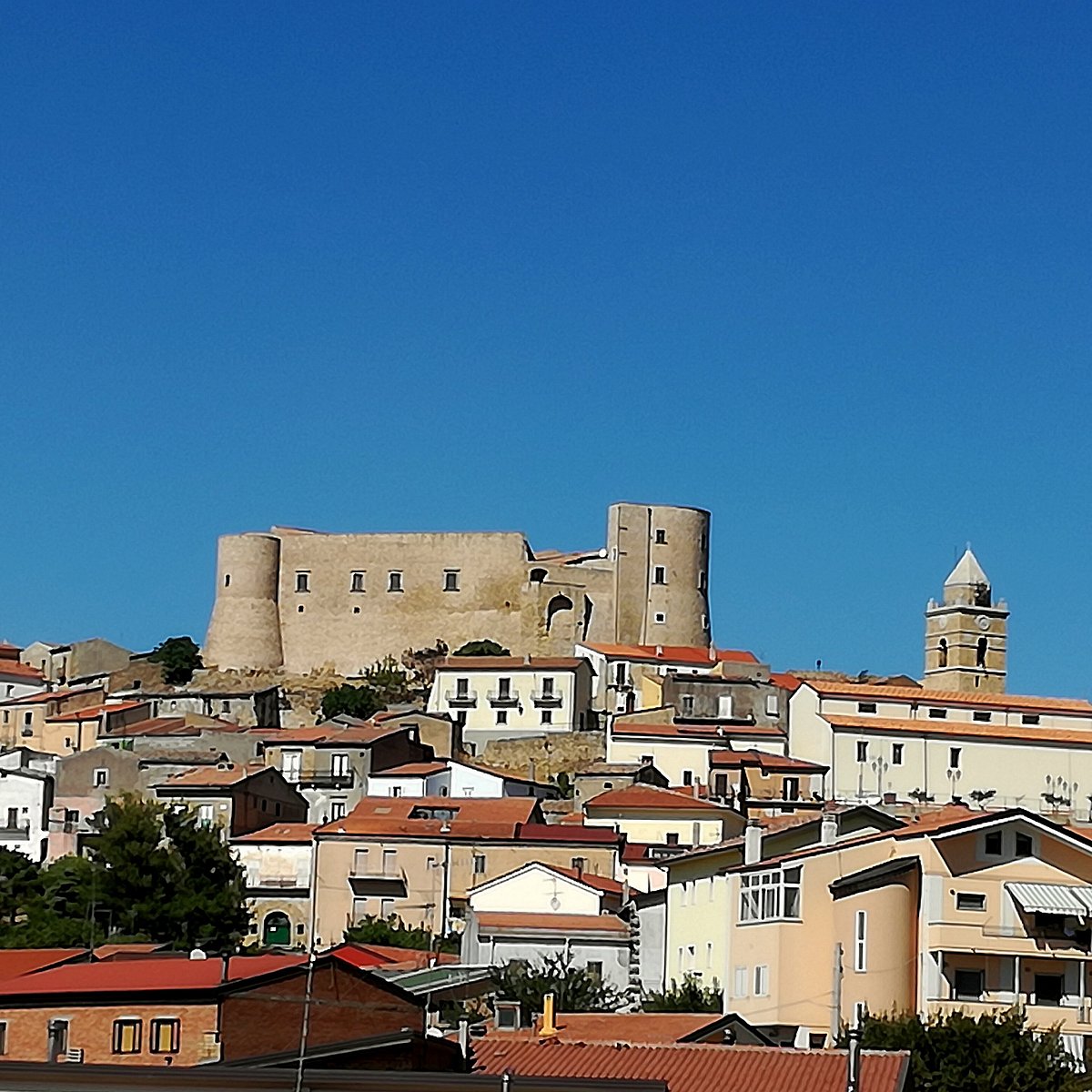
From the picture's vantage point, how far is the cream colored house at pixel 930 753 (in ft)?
236

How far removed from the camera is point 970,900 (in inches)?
1359

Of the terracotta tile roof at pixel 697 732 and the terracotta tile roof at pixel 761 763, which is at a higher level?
A: the terracotta tile roof at pixel 697 732

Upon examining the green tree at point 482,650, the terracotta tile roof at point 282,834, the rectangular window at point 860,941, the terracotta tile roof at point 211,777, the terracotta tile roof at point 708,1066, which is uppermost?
the green tree at point 482,650

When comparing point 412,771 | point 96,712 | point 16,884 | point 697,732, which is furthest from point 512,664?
point 16,884

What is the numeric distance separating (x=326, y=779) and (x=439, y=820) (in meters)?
10.5

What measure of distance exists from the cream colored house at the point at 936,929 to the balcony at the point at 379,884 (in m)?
19.5

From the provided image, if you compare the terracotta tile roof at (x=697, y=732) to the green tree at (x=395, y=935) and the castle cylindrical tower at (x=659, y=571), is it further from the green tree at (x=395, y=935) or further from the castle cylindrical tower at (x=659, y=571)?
the castle cylindrical tower at (x=659, y=571)

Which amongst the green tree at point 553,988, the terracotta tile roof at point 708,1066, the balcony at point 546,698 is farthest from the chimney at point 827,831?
the balcony at point 546,698

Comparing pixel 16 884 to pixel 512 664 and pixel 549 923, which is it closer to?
pixel 549 923

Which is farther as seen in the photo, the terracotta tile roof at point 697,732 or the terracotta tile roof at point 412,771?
the terracotta tile roof at point 697,732

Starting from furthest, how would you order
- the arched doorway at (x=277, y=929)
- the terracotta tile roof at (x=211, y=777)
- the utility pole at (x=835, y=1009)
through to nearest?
1. the terracotta tile roof at (x=211, y=777)
2. the arched doorway at (x=277, y=929)
3. the utility pole at (x=835, y=1009)

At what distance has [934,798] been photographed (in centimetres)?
7156

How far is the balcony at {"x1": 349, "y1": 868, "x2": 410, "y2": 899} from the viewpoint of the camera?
54719 mm

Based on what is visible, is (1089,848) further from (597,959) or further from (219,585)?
(219,585)
